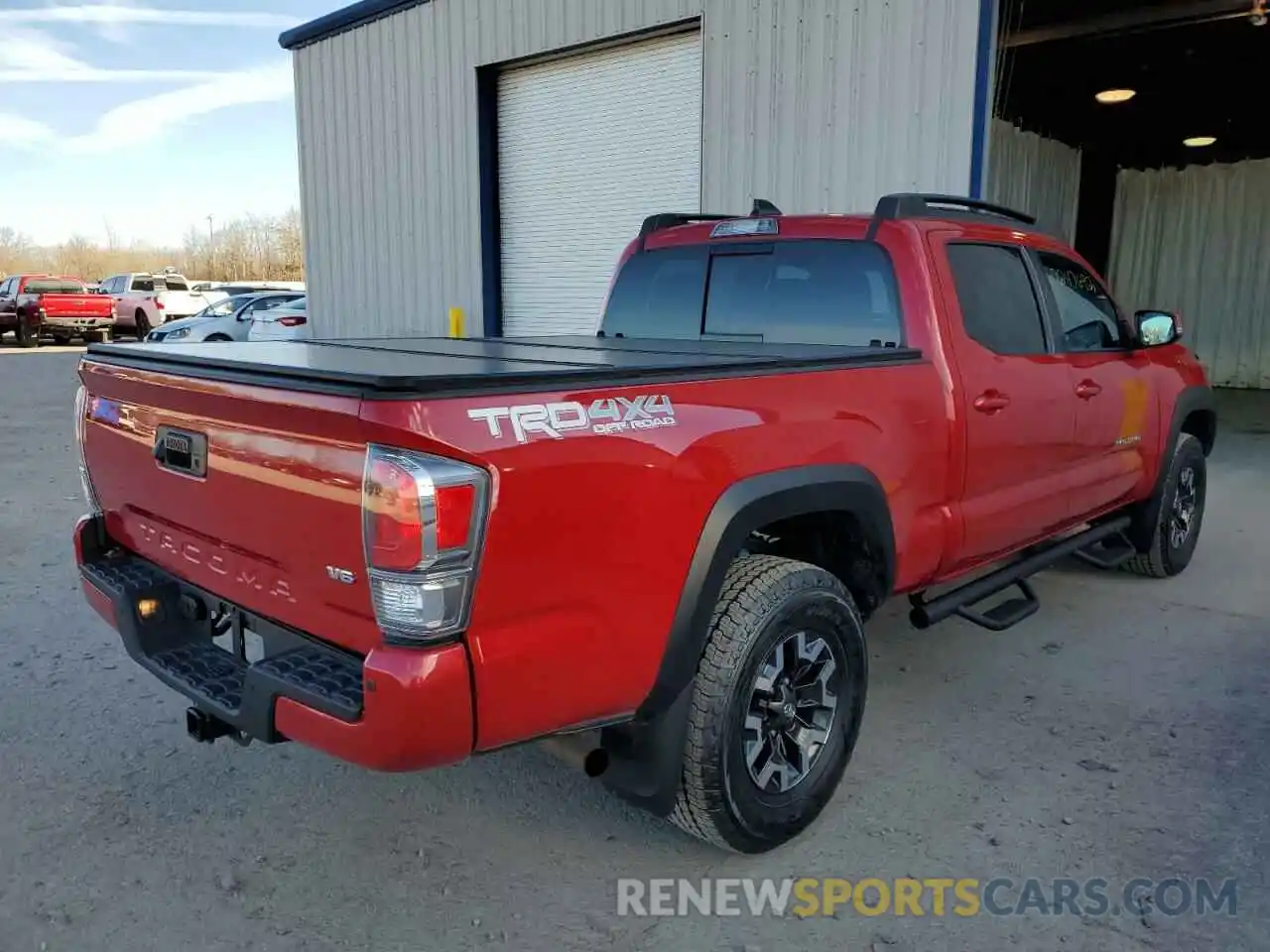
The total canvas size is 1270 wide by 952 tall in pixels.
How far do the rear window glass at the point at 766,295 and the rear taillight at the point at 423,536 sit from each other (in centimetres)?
204

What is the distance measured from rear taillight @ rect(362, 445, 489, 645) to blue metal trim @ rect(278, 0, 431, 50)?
38.8ft

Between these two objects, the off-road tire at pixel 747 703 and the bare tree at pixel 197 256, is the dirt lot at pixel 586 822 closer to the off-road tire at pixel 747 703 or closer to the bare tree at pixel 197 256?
the off-road tire at pixel 747 703

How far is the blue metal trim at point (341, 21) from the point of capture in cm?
1260

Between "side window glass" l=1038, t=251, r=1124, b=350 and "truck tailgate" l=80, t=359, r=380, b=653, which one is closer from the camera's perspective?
"truck tailgate" l=80, t=359, r=380, b=653

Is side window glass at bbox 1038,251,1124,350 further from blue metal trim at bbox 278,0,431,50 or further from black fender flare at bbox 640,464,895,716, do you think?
blue metal trim at bbox 278,0,431,50

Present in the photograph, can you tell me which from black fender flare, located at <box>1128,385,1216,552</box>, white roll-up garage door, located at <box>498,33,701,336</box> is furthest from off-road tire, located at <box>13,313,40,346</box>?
black fender flare, located at <box>1128,385,1216,552</box>

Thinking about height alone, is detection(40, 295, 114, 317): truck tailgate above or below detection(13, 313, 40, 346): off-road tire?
above

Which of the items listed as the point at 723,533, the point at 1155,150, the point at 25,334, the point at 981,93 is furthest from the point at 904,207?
the point at 25,334

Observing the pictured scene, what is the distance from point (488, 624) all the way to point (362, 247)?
1280 centimetres

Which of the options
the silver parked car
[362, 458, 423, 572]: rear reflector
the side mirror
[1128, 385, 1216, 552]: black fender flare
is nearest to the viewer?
[362, 458, 423, 572]: rear reflector

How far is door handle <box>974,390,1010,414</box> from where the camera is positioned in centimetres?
350

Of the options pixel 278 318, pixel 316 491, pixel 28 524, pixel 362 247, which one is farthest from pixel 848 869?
pixel 278 318

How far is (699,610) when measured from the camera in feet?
8.12

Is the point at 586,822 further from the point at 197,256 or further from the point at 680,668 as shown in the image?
the point at 197,256
